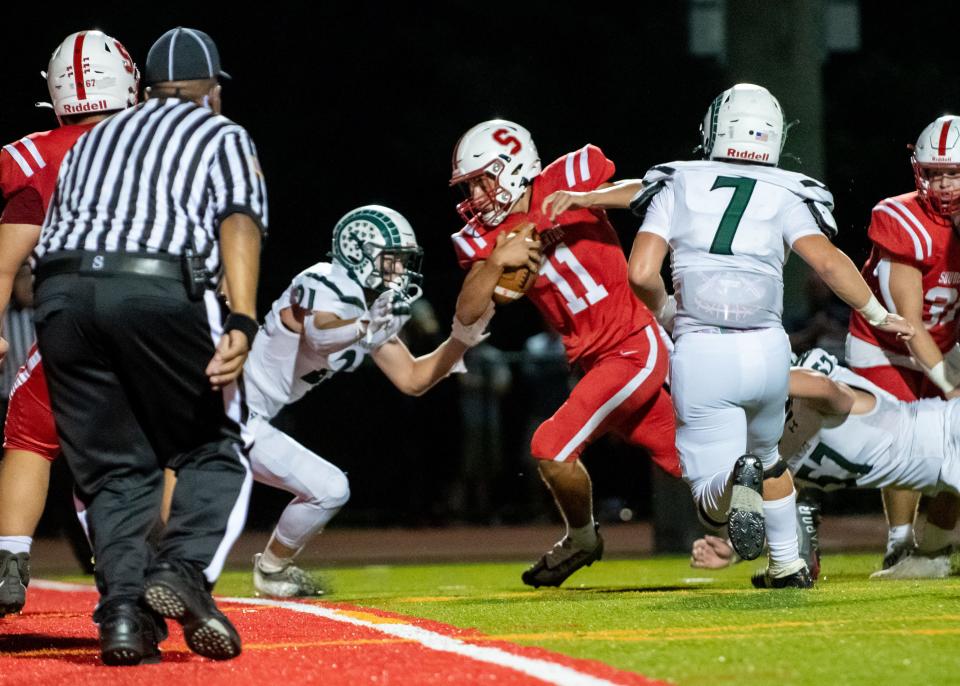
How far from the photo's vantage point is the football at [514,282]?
5.95 meters

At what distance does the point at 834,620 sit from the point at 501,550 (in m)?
5.51

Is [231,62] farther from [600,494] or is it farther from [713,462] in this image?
[713,462]

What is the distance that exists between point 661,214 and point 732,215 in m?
0.25

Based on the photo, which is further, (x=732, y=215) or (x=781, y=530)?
(x=781, y=530)

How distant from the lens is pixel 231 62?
16188mm

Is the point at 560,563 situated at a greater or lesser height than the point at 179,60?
lesser

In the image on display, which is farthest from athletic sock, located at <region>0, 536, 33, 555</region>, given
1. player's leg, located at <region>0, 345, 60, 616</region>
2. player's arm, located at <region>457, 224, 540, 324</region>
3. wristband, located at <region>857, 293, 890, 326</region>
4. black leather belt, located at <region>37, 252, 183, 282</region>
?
wristband, located at <region>857, 293, 890, 326</region>

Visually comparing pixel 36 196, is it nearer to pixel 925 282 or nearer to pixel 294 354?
pixel 294 354

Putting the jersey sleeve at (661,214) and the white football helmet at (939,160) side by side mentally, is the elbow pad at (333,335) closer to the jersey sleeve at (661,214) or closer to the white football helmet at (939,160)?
the jersey sleeve at (661,214)

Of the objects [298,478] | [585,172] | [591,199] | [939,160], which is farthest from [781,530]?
[298,478]

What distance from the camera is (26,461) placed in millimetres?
5469

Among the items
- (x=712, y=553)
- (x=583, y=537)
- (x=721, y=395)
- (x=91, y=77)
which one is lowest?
(x=583, y=537)

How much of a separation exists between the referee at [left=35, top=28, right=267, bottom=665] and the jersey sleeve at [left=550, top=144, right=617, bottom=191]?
226 cm

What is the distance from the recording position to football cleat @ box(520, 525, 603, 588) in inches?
247
